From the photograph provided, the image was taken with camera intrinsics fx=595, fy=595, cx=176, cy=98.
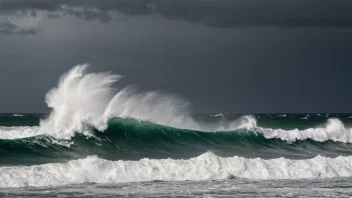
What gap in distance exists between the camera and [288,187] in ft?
57.3

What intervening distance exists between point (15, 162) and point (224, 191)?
821 centimetres

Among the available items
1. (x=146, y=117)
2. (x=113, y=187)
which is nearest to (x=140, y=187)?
(x=113, y=187)

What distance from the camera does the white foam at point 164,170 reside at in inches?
685

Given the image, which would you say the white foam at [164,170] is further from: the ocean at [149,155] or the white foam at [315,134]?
the white foam at [315,134]

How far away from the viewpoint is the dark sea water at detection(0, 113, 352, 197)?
16.6 meters

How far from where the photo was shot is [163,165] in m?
19.6

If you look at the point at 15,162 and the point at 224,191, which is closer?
the point at 224,191

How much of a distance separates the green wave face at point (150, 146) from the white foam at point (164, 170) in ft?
10.6

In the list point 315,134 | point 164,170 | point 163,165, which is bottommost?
point 164,170

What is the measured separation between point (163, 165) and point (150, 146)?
699 centimetres

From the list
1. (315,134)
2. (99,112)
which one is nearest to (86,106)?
(99,112)

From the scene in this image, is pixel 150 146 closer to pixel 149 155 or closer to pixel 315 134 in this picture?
pixel 149 155

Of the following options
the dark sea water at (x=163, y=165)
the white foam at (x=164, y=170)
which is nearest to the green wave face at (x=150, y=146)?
the dark sea water at (x=163, y=165)

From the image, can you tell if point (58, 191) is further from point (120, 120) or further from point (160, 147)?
point (120, 120)
